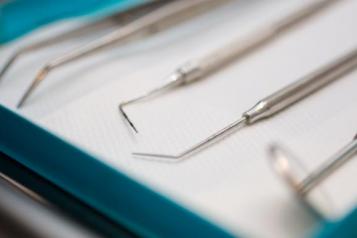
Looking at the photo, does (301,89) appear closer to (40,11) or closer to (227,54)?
(227,54)

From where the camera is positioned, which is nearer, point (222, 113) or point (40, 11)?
point (222, 113)

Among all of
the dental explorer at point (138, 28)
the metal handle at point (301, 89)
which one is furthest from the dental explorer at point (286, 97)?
the dental explorer at point (138, 28)

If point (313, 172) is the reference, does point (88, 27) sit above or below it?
above

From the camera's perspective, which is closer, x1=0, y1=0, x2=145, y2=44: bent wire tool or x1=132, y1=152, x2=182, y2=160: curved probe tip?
x1=132, y1=152, x2=182, y2=160: curved probe tip

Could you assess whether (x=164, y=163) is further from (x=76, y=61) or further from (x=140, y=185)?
(x=76, y=61)

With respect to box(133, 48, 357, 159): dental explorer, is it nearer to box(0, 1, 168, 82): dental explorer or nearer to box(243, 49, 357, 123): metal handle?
box(243, 49, 357, 123): metal handle

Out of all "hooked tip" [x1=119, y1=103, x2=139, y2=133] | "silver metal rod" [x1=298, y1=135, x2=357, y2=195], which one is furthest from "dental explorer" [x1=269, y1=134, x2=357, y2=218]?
"hooked tip" [x1=119, y1=103, x2=139, y2=133]

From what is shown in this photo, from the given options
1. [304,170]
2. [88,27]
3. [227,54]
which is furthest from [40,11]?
[304,170]
